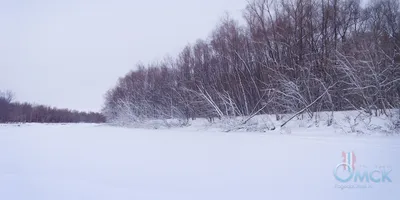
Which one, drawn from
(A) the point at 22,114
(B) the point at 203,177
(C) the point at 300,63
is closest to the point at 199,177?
(B) the point at 203,177

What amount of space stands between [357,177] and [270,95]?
8.63 m

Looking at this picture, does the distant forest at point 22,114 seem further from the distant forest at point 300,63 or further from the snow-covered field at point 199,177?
the snow-covered field at point 199,177

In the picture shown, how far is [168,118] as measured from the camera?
57.2 ft

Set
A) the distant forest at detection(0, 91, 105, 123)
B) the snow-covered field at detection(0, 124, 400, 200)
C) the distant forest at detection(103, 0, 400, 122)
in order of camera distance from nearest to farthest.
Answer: the snow-covered field at detection(0, 124, 400, 200), the distant forest at detection(103, 0, 400, 122), the distant forest at detection(0, 91, 105, 123)

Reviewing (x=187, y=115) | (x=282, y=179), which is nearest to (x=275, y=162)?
(x=282, y=179)

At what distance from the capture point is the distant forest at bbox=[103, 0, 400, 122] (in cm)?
770

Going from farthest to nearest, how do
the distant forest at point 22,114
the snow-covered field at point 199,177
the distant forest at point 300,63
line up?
1. the distant forest at point 22,114
2. the distant forest at point 300,63
3. the snow-covered field at point 199,177

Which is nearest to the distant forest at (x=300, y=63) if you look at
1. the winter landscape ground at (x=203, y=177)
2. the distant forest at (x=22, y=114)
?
the winter landscape ground at (x=203, y=177)

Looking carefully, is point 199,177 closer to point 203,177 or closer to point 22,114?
point 203,177

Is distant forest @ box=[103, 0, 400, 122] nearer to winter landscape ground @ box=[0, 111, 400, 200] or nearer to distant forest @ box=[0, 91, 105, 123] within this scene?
winter landscape ground @ box=[0, 111, 400, 200]

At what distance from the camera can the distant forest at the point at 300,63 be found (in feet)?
25.3

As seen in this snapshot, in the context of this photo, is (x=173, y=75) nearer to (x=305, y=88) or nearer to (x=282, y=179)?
(x=305, y=88)

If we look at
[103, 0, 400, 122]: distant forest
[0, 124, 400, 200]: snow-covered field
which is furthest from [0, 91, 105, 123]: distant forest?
[0, 124, 400, 200]: snow-covered field

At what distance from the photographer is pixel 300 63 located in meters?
10.4
